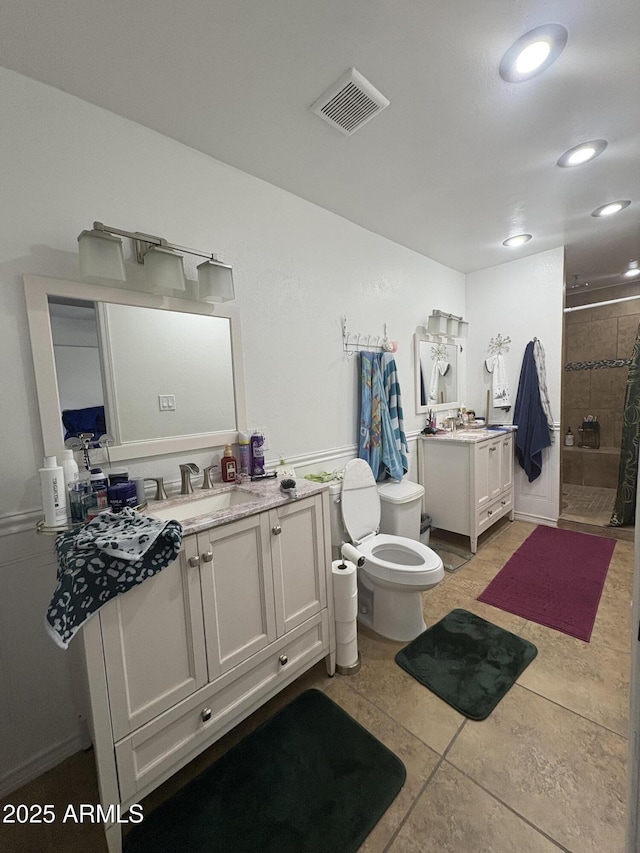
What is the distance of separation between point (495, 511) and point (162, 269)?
10.2 feet

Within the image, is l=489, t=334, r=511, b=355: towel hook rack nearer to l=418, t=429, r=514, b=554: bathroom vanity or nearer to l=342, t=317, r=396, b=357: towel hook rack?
l=418, t=429, r=514, b=554: bathroom vanity

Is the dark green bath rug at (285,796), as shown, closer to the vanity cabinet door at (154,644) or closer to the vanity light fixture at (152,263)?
the vanity cabinet door at (154,644)

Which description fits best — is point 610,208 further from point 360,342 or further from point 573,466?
point 573,466

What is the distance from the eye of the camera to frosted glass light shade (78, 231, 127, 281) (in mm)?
1229

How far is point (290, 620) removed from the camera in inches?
56.4

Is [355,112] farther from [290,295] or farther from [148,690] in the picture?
[148,690]

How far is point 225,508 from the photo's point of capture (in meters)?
1.39

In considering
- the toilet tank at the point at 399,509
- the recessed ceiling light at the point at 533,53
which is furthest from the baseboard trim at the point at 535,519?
the recessed ceiling light at the point at 533,53

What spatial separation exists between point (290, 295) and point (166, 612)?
1.67m

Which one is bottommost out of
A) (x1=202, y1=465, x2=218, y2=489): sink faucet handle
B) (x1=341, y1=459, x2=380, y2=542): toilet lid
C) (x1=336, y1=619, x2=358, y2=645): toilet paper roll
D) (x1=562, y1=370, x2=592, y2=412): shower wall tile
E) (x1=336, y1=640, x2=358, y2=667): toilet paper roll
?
(x1=336, y1=640, x2=358, y2=667): toilet paper roll

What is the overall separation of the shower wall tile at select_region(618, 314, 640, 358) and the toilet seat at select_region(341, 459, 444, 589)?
417 centimetres

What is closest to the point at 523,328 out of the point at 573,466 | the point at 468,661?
the point at 573,466

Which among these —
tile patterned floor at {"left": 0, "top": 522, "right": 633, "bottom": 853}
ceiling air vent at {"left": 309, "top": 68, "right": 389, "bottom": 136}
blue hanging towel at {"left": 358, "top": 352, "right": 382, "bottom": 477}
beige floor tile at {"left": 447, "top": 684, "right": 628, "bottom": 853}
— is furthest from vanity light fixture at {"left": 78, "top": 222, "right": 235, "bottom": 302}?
beige floor tile at {"left": 447, "top": 684, "right": 628, "bottom": 853}

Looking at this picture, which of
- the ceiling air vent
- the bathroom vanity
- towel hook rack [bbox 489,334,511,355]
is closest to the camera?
the ceiling air vent
